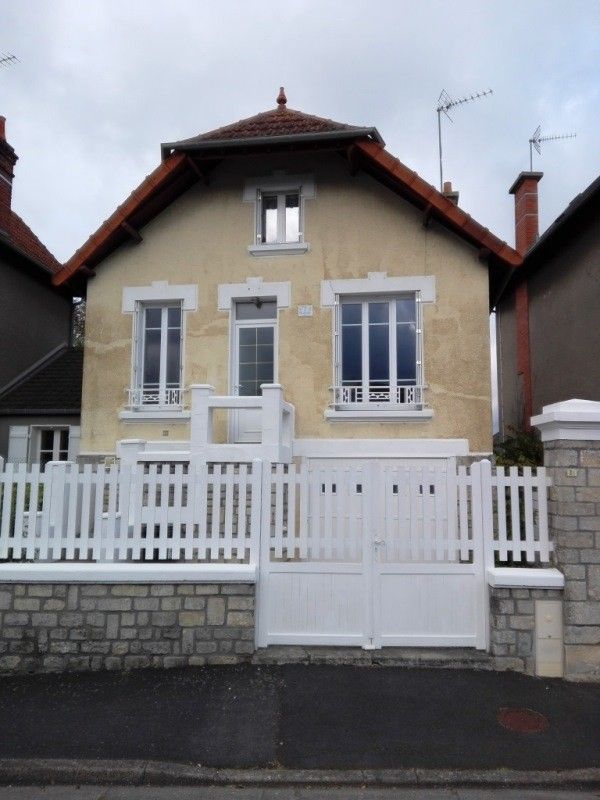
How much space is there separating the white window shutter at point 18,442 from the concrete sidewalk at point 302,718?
313 inches

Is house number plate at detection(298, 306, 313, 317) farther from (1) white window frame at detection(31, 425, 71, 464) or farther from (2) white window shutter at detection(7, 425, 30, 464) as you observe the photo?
(2) white window shutter at detection(7, 425, 30, 464)

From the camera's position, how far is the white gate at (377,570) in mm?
5340

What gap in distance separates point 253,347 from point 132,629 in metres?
5.25

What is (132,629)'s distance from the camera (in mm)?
5219

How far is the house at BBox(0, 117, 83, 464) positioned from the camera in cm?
1223

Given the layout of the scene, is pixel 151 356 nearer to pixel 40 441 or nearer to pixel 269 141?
pixel 269 141

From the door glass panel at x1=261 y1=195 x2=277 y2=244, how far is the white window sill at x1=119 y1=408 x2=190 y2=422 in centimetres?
311

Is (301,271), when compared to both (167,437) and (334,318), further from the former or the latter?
(167,437)

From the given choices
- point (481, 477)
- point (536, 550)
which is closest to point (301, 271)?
point (481, 477)

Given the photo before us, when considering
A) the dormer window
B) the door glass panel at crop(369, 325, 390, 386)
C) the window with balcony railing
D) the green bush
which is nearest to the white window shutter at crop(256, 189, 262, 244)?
the dormer window

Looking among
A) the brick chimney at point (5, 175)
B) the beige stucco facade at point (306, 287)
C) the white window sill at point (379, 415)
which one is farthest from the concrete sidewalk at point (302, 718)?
the brick chimney at point (5, 175)

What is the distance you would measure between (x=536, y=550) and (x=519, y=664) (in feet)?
3.22

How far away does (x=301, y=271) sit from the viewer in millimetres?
9344

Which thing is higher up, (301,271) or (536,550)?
(301,271)
